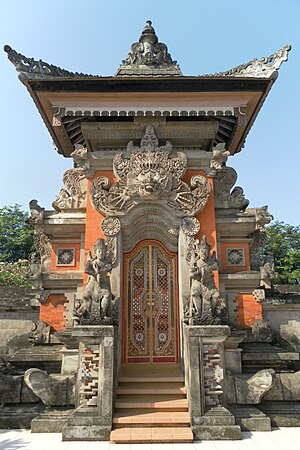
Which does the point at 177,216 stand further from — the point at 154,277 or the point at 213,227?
the point at 154,277

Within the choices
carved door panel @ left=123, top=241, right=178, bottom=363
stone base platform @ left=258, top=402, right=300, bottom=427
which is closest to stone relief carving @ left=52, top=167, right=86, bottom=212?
carved door panel @ left=123, top=241, right=178, bottom=363

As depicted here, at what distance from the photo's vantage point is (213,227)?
918 centimetres

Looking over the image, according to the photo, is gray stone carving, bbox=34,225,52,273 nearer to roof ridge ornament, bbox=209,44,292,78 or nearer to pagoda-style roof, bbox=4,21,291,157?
pagoda-style roof, bbox=4,21,291,157

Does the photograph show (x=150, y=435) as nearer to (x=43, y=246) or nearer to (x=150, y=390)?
(x=150, y=390)

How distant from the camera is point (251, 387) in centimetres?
765

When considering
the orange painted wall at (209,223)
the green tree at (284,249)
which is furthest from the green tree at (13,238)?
the orange painted wall at (209,223)

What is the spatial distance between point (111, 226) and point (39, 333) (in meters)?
3.18

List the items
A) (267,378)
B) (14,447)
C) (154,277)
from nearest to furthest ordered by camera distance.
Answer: (14,447) < (267,378) < (154,277)

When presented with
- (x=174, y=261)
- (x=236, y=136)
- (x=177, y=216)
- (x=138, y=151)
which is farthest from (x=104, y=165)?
(x=236, y=136)

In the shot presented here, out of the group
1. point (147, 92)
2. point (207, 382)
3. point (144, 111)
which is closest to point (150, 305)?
point (207, 382)

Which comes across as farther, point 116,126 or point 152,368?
point 116,126

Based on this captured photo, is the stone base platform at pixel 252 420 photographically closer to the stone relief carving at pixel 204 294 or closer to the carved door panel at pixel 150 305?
the stone relief carving at pixel 204 294

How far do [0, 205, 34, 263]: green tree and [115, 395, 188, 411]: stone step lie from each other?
87.8 feet

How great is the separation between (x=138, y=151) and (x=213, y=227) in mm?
2717
